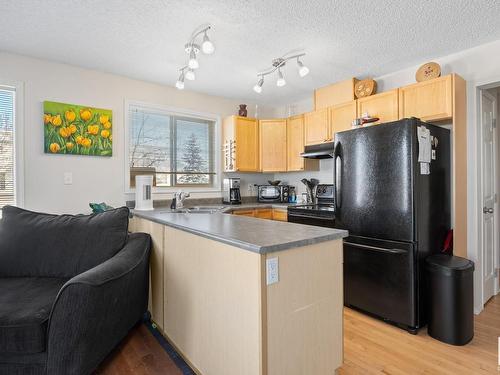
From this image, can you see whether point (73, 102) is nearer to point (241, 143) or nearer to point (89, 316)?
point (241, 143)

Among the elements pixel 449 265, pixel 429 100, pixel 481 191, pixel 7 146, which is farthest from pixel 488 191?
pixel 7 146

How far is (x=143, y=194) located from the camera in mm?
2988

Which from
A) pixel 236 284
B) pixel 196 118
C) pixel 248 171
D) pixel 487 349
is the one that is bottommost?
pixel 487 349

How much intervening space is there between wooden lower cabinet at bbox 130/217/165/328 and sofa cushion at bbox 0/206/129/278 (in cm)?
22

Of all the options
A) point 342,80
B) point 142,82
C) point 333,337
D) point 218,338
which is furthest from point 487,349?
point 142,82

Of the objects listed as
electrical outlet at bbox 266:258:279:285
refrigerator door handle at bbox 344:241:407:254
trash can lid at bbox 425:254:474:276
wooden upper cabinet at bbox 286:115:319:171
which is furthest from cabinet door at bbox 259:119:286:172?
electrical outlet at bbox 266:258:279:285

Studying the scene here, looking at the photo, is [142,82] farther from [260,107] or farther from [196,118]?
[260,107]

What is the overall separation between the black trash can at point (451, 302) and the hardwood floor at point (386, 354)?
0.25 ft

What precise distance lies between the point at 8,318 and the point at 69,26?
6.95 ft

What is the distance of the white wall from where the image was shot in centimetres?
277

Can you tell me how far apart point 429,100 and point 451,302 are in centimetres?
176

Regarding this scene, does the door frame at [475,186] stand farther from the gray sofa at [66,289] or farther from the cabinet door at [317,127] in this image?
the gray sofa at [66,289]

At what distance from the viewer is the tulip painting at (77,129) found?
2857mm

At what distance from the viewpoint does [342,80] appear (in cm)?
342
